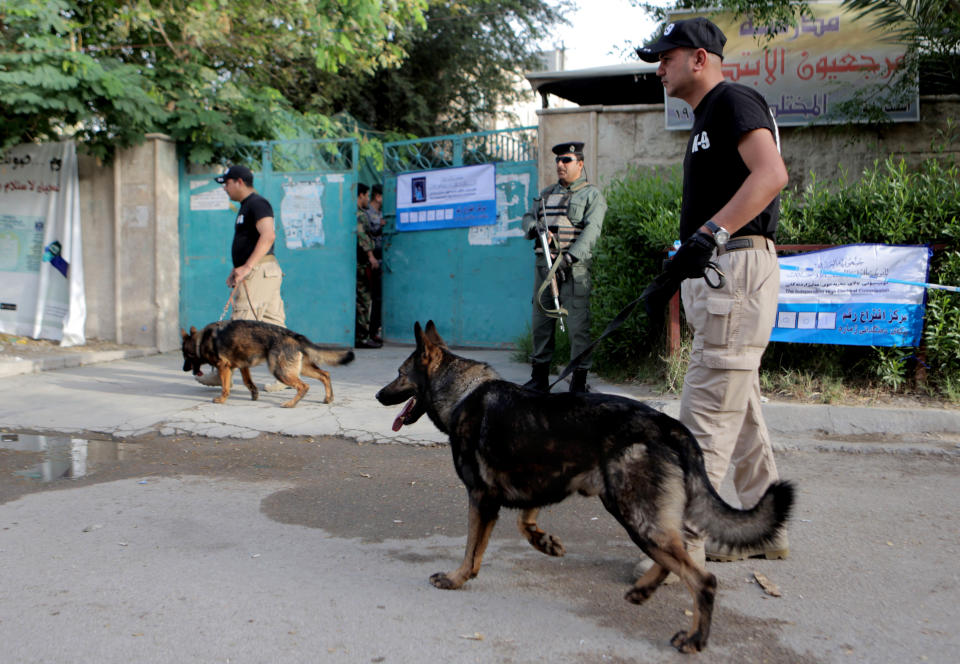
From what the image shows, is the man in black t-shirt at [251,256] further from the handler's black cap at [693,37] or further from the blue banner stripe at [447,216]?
the handler's black cap at [693,37]

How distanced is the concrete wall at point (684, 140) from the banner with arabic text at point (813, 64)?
0.64 ft

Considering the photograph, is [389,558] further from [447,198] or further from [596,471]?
[447,198]

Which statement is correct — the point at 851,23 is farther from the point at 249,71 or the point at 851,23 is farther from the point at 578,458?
the point at 249,71

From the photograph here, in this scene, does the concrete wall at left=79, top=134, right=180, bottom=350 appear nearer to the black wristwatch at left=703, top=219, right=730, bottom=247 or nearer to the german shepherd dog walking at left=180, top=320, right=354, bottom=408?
the german shepherd dog walking at left=180, top=320, right=354, bottom=408

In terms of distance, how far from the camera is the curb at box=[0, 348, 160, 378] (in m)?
8.05

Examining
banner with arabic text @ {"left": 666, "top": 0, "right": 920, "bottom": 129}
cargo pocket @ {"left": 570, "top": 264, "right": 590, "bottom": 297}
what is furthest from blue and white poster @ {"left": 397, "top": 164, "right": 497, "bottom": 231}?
cargo pocket @ {"left": 570, "top": 264, "right": 590, "bottom": 297}

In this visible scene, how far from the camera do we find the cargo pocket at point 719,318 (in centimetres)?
293

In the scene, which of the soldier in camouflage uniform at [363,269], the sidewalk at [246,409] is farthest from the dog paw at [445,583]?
the soldier in camouflage uniform at [363,269]

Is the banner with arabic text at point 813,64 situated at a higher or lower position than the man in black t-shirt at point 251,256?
higher

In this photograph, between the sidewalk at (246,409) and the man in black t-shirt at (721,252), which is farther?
the sidewalk at (246,409)

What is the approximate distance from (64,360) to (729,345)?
792cm

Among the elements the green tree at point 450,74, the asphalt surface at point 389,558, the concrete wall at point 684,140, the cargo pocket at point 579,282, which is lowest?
the asphalt surface at point 389,558

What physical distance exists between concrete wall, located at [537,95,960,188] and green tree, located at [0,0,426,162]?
3.24 m

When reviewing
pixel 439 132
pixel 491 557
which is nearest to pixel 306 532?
pixel 491 557
